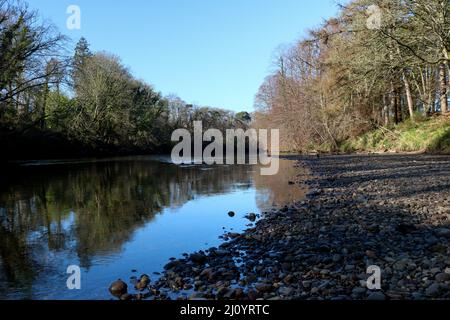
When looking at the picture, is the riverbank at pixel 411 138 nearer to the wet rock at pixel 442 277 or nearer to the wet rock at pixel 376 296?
the wet rock at pixel 442 277

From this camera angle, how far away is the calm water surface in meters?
5.58

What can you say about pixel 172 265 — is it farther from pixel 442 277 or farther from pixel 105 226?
pixel 105 226

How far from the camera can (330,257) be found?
5.32 meters

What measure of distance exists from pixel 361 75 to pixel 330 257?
512 inches

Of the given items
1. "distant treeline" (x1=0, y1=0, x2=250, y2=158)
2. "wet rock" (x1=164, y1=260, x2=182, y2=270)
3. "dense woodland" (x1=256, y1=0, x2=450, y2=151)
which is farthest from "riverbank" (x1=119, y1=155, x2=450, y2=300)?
"distant treeline" (x1=0, y1=0, x2=250, y2=158)

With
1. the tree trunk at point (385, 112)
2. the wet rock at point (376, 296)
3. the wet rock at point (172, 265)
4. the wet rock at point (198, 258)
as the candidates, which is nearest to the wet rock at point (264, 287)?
the wet rock at point (376, 296)

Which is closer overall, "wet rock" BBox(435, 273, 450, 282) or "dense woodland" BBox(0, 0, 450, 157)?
"wet rock" BBox(435, 273, 450, 282)

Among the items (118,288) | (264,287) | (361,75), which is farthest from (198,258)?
(361,75)

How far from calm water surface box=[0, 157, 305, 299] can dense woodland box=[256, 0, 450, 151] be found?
6.93 metres

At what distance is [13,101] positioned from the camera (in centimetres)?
2769

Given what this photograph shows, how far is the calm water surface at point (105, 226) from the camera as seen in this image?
5582 mm

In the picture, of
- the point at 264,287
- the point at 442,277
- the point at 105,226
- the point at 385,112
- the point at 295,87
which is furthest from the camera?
the point at 295,87

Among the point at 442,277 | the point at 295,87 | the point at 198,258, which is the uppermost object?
the point at 295,87

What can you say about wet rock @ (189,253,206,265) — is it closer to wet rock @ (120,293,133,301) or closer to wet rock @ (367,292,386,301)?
wet rock @ (120,293,133,301)
